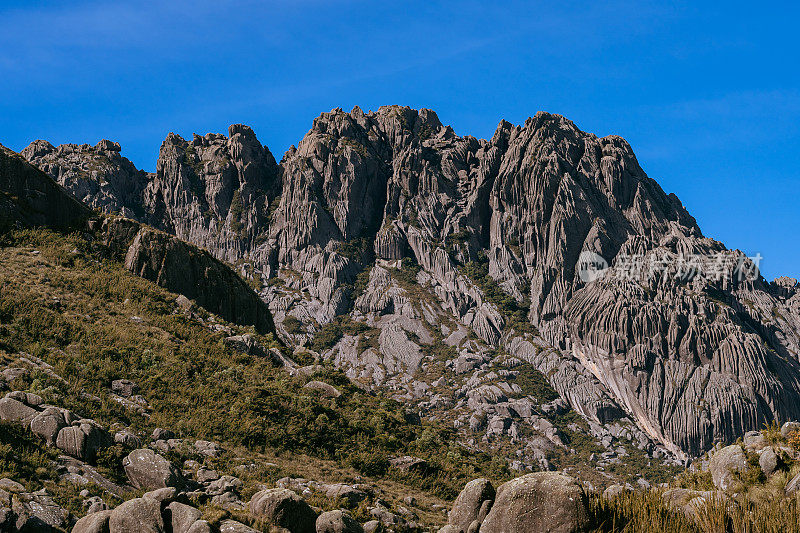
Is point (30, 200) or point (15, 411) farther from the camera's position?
point (30, 200)

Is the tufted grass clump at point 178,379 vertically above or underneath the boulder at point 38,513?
above

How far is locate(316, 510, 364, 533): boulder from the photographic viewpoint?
2125 centimetres

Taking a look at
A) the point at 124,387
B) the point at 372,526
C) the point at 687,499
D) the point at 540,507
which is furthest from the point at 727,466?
the point at 124,387

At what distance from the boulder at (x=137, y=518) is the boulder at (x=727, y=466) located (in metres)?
20.3

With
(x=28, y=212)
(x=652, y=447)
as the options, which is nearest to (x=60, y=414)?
(x=28, y=212)

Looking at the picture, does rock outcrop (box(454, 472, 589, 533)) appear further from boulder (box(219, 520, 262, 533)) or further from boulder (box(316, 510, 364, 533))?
boulder (box(219, 520, 262, 533))

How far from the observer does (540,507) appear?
19062mm

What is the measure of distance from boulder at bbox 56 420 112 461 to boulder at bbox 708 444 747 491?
24.4 metres

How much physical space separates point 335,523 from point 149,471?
7.89m

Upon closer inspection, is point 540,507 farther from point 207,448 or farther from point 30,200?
point 30,200

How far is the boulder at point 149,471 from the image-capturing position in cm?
2355

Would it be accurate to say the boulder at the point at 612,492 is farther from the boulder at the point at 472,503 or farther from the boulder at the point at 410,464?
the boulder at the point at 410,464

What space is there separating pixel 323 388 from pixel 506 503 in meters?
22.9

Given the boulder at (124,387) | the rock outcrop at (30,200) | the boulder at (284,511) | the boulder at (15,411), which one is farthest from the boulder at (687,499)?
the rock outcrop at (30,200)
